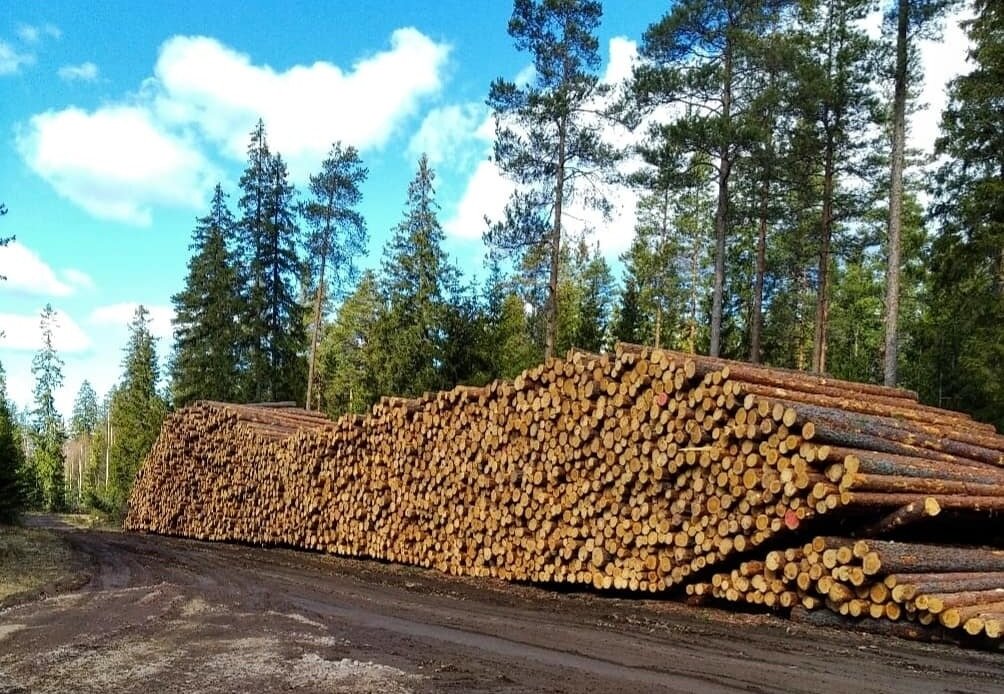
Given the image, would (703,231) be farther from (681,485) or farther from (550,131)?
(681,485)

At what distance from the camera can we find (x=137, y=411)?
4175cm

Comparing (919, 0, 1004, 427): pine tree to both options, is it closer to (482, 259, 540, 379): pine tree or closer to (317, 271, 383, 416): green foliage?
(482, 259, 540, 379): pine tree

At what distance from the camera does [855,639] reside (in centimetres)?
570

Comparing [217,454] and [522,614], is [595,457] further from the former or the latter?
[217,454]

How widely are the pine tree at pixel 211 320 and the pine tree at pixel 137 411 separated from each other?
16.5ft

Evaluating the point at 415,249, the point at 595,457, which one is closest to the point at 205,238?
the point at 415,249

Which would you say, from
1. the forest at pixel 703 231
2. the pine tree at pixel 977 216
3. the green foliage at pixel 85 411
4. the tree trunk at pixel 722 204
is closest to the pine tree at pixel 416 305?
the forest at pixel 703 231

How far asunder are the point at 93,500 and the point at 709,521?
41589 millimetres

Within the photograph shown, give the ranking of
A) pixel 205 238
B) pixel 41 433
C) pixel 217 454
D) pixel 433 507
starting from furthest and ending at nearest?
pixel 41 433
pixel 205 238
pixel 217 454
pixel 433 507

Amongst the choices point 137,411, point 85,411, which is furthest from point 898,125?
point 85,411

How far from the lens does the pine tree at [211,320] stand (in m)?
27.4

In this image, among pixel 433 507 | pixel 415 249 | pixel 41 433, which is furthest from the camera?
pixel 41 433

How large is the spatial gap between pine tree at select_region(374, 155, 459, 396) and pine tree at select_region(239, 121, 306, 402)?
3629 millimetres

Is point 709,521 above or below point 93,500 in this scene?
above
